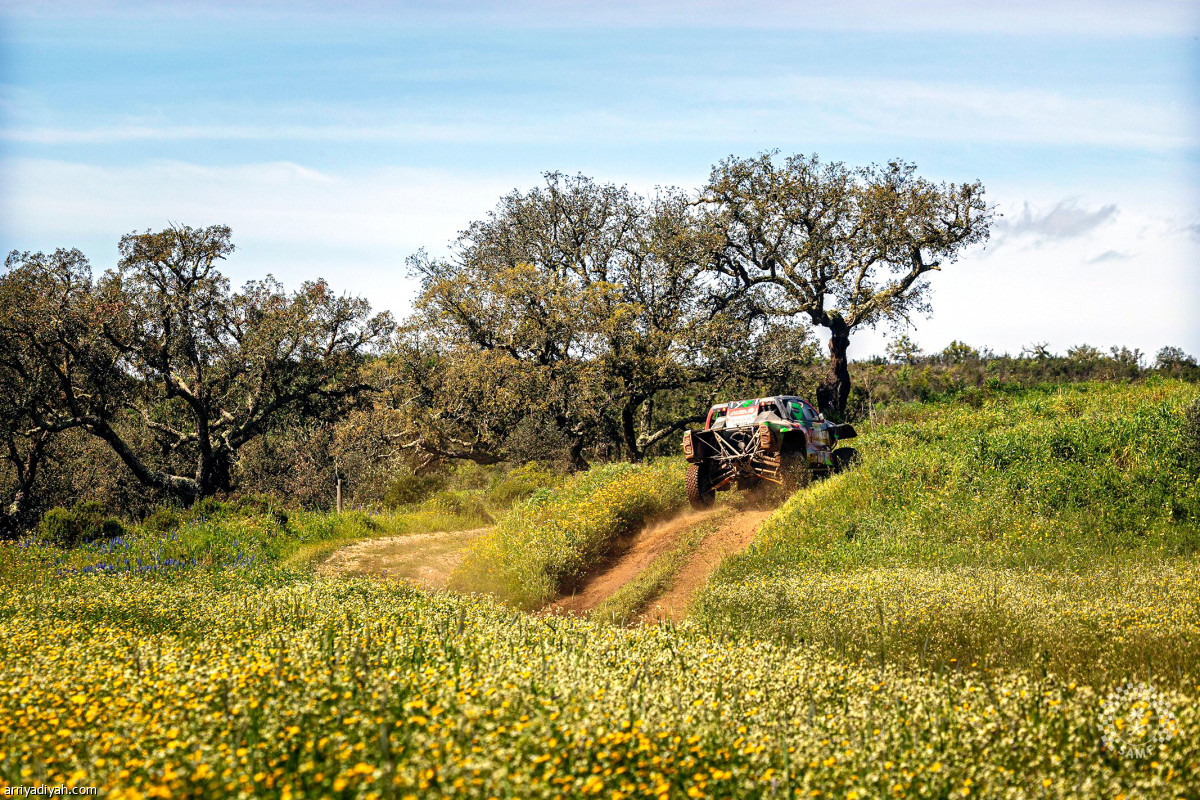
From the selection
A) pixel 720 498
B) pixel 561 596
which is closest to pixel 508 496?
pixel 720 498

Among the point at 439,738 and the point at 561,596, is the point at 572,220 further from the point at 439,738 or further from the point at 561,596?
the point at 439,738

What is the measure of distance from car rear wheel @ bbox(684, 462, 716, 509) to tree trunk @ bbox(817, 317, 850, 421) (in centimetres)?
1507

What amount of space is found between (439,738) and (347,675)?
144cm

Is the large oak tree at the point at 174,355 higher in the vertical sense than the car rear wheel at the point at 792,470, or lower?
higher

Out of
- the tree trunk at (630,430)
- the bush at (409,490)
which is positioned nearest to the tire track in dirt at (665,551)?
the bush at (409,490)

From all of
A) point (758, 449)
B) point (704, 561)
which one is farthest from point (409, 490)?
point (704, 561)

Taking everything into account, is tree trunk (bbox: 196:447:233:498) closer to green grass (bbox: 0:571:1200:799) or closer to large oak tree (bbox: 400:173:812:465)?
large oak tree (bbox: 400:173:812:465)

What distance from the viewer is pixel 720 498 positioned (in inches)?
666

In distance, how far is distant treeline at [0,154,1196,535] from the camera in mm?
24656

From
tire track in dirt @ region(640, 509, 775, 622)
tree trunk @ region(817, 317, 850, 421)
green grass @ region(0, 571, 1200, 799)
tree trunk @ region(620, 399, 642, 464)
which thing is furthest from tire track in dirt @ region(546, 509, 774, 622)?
tree trunk @ region(817, 317, 850, 421)

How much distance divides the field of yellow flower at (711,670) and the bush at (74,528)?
97.7 inches

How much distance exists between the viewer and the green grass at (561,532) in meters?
13.5

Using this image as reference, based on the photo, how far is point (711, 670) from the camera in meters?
6.20

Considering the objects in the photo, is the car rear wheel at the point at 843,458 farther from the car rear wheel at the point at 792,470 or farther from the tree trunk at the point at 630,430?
the tree trunk at the point at 630,430
